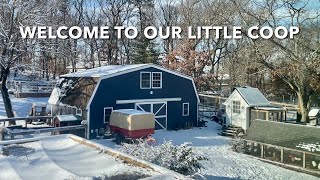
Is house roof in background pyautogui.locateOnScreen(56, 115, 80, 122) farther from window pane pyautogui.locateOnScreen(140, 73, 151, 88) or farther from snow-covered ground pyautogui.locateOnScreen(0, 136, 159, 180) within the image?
snow-covered ground pyautogui.locateOnScreen(0, 136, 159, 180)

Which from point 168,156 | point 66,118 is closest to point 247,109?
point 66,118

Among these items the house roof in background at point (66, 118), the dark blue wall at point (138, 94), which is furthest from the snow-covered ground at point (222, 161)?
the house roof in background at point (66, 118)

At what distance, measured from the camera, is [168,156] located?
8.40 metres

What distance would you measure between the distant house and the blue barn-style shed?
272 cm

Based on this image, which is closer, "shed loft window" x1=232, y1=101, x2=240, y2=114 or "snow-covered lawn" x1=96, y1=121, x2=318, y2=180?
"snow-covered lawn" x1=96, y1=121, x2=318, y2=180

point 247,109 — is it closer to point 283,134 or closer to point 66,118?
point 283,134

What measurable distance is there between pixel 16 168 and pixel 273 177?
10.4m

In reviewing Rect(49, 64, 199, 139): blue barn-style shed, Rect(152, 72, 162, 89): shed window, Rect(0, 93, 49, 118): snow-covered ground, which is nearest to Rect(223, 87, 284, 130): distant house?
Rect(49, 64, 199, 139): blue barn-style shed

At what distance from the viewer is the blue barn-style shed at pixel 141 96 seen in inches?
808

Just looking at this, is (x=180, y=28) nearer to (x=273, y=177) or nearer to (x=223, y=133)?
(x=223, y=133)

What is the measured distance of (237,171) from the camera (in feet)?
46.7

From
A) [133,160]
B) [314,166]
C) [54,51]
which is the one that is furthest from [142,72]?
[133,160]

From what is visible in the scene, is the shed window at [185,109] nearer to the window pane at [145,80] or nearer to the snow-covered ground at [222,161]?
the snow-covered ground at [222,161]

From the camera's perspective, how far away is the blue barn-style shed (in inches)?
808
